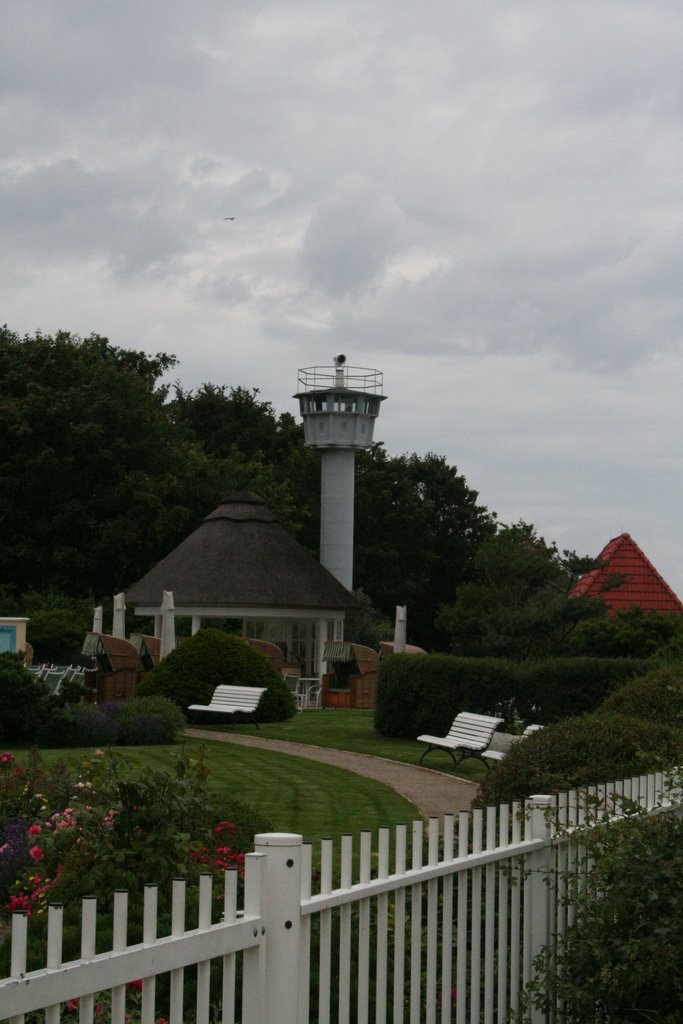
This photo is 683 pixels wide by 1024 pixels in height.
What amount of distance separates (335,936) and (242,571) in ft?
88.7

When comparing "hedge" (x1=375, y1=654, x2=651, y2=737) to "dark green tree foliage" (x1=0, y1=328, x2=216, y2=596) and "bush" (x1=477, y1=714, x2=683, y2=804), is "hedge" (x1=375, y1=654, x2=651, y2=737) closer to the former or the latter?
"bush" (x1=477, y1=714, x2=683, y2=804)

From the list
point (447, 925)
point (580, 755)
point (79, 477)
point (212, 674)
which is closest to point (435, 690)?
point (212, 674)

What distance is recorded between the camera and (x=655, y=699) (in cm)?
1105

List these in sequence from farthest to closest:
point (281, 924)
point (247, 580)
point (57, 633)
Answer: point (57, 633) → point (247, 580) → point (281, 924)

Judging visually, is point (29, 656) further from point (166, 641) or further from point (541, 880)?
point (541, 880)

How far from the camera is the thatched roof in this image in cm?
3278

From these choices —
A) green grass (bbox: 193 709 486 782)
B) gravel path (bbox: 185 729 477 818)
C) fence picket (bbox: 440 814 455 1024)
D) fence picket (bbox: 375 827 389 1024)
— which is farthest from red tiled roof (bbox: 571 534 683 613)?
fence picket (bbox: 375 827 389 1024)

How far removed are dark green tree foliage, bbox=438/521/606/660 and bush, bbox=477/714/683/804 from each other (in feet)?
46.9

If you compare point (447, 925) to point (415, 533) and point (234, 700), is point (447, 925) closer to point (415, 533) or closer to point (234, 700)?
point (234, 700)

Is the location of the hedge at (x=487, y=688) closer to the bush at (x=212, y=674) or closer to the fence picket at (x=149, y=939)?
the bush at (x=212, y=674)

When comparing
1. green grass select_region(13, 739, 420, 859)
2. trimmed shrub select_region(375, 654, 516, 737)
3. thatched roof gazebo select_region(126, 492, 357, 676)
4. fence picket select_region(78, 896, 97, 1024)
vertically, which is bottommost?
green grass select_region(13, 739, 420, 859)

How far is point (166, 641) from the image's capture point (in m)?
28.2

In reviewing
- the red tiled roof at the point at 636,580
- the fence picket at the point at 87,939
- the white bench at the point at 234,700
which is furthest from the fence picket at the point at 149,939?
the red tiled roof at the point at 636,580

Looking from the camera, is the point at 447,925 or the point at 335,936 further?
the point at 335,936
